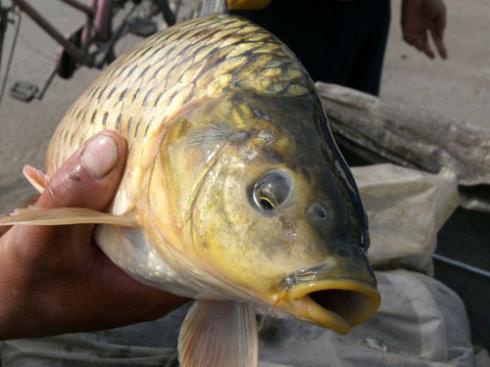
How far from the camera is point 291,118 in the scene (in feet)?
3.87

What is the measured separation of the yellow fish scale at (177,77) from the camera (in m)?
1.26

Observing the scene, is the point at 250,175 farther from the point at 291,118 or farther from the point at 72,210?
the point at 72,210

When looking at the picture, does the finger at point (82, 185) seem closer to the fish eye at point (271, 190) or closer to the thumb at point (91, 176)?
the thumb at point (91, 176)

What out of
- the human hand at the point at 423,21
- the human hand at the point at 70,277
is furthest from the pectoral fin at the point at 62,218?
the human hand at the point at 423,21

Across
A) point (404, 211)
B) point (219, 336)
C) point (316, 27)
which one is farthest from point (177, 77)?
point (316, 27)

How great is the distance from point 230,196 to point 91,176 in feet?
1.17

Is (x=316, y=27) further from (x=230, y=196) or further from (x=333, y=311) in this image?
(x=333, y=311)

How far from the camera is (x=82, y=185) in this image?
1396 millimetres

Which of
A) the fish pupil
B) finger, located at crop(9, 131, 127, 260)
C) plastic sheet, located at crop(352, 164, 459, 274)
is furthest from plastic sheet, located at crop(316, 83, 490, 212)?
the fish pupil

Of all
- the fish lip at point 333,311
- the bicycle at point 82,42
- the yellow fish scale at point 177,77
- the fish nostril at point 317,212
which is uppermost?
the yellow fish scale at point 177,77

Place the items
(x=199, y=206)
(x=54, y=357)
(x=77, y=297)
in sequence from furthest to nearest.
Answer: (x=54, y=357), (x=77, y=297), (x=199, y=206)

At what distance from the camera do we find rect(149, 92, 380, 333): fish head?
102cm

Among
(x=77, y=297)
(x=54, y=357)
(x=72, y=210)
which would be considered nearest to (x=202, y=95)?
(x=72, y=210)

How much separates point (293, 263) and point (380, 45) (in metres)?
2.04
